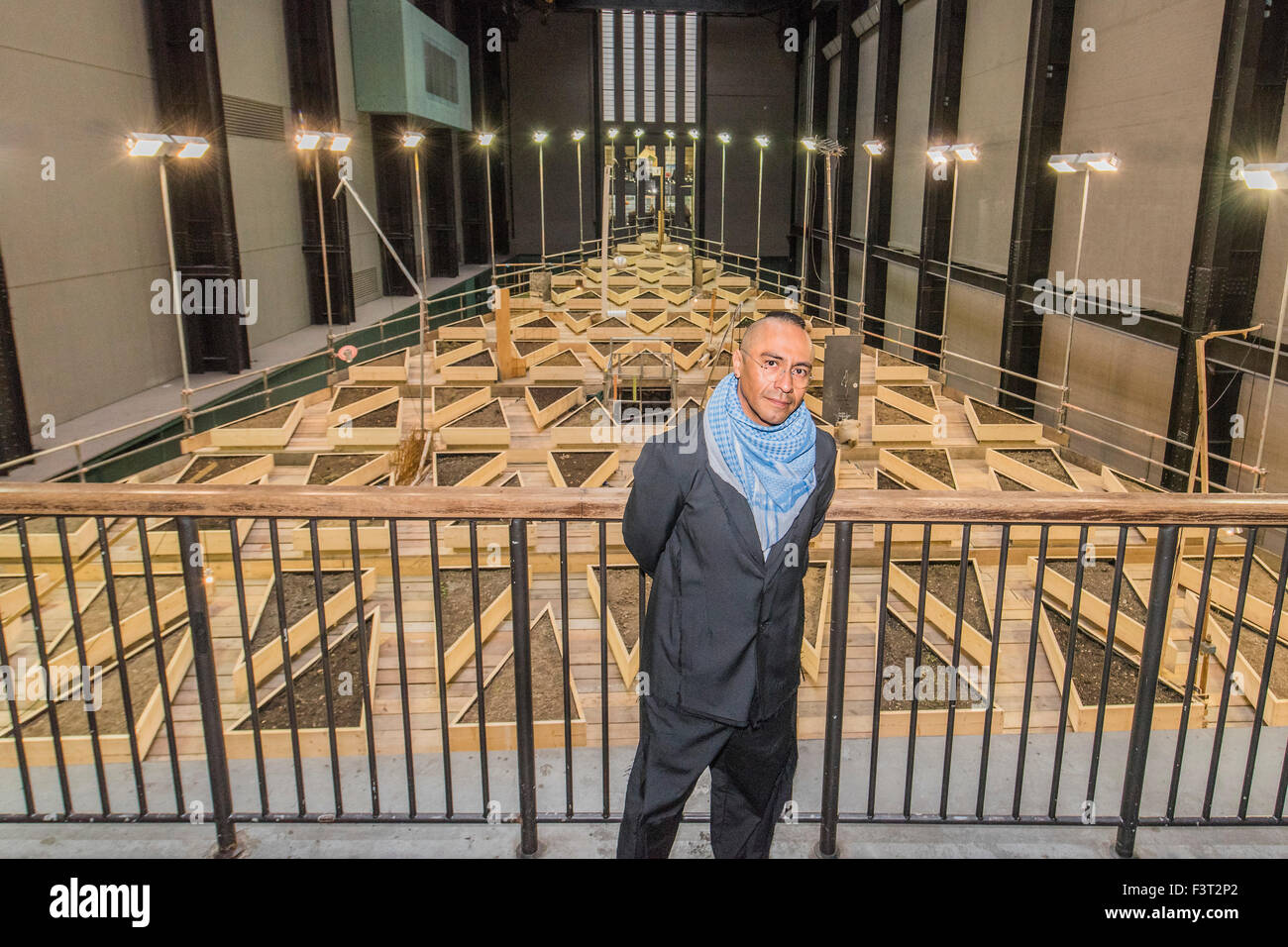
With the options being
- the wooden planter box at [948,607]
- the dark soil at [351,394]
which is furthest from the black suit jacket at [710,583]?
the dark soil at [351,394]

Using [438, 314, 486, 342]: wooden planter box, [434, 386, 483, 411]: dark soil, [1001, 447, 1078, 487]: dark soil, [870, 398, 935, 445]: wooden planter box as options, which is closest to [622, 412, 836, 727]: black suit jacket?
[1001, 447, 1078, 487]: dark soil

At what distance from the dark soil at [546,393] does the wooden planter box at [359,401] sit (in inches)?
78.3

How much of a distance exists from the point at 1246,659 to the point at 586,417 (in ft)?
26.3

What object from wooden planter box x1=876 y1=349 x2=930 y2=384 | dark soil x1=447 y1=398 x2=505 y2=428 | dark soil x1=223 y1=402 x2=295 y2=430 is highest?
wooden planter box x1=876 y1=349 x2=930 y2=384

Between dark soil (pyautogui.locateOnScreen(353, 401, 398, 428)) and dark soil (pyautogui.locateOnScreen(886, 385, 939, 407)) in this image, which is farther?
dark soil (pyautogui.locateOnScreen(886, 385, 939, 407))

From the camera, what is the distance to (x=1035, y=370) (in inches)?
594

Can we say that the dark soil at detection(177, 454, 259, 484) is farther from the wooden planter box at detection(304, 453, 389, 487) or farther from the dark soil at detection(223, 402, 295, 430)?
the dark soil at detection(223, 402, 295, 430)

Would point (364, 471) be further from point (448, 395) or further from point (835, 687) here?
point (835, 687)

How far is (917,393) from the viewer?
13.5m

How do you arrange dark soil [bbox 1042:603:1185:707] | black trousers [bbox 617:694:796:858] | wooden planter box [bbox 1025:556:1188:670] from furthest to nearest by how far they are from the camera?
wooden planter box [bbox 1025:556:1188:670] < dark soil [bbox 1042:603:1185:707] < black trousers [bbox 617:694:796:858]

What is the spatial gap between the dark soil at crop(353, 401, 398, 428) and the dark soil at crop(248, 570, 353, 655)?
11.0 feet

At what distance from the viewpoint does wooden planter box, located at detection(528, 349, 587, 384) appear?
14617mm

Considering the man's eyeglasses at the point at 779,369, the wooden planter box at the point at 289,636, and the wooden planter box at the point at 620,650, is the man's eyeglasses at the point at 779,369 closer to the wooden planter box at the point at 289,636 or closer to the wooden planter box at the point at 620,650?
the wooden planter box at the point at 620,650
